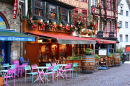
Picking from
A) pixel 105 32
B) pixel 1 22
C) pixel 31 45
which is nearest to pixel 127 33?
pixel 105 32

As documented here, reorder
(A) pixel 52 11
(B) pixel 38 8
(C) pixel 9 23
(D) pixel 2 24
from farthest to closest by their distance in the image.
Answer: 1. (A) pixel 52 11
2. (B) pixel 38 8
3. (C) pixel 9 23
4. (D) pixel 2 24

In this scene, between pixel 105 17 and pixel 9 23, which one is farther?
pixel 105 17

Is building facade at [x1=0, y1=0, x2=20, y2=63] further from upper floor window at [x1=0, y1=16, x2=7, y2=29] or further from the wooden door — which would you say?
the wooden door

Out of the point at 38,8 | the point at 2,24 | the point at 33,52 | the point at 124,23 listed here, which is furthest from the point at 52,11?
the point at 124,23

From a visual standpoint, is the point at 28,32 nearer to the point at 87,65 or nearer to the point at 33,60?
the point at 33,60

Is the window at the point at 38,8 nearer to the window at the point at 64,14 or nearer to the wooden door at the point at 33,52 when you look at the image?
the wooden door at the point at 33,52

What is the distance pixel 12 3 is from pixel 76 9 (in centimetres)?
924

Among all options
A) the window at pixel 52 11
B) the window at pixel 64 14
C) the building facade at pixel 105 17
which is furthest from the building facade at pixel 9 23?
the building facade at pixel 105 17

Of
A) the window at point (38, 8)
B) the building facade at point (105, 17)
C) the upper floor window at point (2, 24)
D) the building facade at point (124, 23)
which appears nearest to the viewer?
the upper floor window at point (2, 24)

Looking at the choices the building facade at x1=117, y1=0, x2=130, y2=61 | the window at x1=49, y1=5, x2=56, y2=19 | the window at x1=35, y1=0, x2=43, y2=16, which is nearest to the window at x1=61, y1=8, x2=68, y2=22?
the window at x1=49, y1=5, x2=56, y2=19

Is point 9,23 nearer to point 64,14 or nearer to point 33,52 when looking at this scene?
point 33,52

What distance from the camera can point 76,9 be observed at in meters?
23.2

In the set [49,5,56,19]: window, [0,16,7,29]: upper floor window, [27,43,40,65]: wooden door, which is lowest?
[27,43,40,65]: wooden door

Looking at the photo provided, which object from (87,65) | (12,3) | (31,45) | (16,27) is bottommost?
(87,65)
